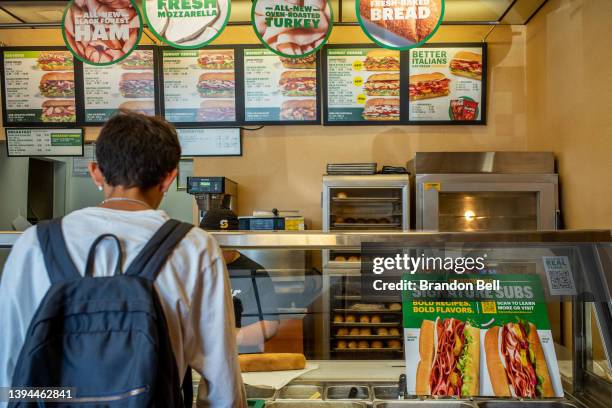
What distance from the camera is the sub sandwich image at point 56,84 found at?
4730 millimetres

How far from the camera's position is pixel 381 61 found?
4.62 meters

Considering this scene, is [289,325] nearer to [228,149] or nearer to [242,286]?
[242,286]

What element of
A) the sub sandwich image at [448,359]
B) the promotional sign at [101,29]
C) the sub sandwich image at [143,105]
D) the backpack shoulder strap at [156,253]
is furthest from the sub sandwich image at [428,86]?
the backpack shoulder strap at [156,253]

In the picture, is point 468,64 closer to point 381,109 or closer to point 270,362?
point 381,109

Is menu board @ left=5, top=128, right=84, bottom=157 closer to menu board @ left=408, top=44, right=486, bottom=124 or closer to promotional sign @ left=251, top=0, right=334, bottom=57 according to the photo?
promotional sign @ left=251, top=0, right=334, bottom=57

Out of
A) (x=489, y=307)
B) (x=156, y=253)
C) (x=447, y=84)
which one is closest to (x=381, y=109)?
(x=447, y=84)

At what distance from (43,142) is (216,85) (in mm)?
1759

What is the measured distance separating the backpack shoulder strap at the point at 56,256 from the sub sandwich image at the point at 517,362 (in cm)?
132

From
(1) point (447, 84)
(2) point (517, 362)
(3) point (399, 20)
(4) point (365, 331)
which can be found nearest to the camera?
(2) point (517, 362)

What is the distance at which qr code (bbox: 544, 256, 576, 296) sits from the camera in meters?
1.73

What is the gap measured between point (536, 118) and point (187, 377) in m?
4.20

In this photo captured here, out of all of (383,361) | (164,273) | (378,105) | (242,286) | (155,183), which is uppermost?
(378,105)

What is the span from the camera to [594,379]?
168cm

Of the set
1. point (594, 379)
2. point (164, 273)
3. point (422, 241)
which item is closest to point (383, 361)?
point (422, 241)
